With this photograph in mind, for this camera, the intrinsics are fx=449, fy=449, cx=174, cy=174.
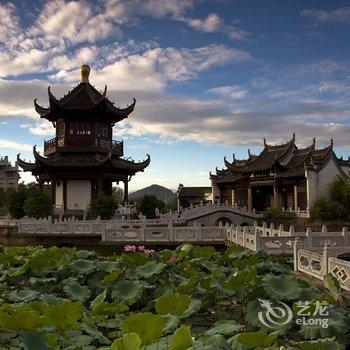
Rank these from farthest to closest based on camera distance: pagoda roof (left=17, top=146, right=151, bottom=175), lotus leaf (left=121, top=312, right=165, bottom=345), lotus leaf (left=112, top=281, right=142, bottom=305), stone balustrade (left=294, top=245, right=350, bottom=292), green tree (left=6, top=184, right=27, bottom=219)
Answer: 1. pagoda roof (left=17, top=146, right=151, bottom=175)
2. green tree (left=6, top=184, right=27, bottom=219)
3. stone balustrade (left=294, top=245, right=350, bottom=292)
4. lotus leaf (left=112, top=281, right=142, bottom=305)
5. lotus leaf (left=121, top=312, right=165, bottom=345)

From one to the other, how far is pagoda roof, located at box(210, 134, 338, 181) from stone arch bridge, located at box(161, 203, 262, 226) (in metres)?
6.37

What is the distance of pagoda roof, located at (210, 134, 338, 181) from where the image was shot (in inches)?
1448

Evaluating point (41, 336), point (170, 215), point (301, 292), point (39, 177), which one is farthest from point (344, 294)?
point (39, 177)

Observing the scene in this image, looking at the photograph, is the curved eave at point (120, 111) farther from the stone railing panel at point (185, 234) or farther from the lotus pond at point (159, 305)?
the lotus pond at point (159, 305)

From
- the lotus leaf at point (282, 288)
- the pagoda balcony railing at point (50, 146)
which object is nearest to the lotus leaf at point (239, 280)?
the lotus leaf at point (282, 288)

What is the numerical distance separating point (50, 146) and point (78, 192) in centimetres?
466

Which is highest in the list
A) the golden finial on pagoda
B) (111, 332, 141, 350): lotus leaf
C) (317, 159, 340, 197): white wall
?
the golden finial on pagoda

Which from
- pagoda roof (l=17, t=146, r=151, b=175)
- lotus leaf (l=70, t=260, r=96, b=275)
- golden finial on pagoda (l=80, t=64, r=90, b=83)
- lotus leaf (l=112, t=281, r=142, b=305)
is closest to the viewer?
lotus leaf (l=112, t=281, r=142, b=305)

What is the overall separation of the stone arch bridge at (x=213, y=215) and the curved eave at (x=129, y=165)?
4.50m

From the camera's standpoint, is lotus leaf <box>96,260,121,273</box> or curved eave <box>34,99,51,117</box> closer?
lotus leaf <box>96,260,121,273</box>

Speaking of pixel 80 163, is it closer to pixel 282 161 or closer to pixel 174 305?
pixel 282 161

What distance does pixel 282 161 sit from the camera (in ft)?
133

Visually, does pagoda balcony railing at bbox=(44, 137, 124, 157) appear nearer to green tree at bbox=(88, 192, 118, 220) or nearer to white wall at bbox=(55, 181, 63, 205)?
white wall at bbox=(55, 181, 63, 205)

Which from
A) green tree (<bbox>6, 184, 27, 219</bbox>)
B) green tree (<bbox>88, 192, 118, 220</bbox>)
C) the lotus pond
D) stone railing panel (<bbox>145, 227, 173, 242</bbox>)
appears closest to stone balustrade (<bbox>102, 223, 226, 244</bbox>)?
stone railing panel (<bbox>145, 227, 173, 242</bbox>)
